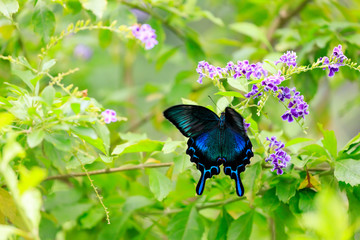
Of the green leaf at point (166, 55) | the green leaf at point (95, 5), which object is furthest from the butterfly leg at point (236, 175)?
the green leaf at point (166, 55)

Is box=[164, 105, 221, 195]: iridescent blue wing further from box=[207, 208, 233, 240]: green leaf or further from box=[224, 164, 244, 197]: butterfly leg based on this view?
box=[207, 208, 233, 240]: green leaf

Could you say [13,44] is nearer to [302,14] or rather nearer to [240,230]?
[240,230]

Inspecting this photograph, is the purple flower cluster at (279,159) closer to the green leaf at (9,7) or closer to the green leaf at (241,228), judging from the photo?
the green leaf at (241,228)

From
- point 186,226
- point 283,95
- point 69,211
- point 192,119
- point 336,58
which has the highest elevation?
point 336,58

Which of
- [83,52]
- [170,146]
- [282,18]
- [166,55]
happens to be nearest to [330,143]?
[170,146]

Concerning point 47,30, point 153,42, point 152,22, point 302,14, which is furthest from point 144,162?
point 302,14

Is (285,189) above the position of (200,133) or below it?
below

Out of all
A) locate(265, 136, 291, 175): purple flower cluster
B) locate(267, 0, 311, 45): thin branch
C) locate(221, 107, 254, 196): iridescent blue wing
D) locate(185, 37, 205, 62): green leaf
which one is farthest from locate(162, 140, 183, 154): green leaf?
locate(267, 0, 311, 45): thin branch

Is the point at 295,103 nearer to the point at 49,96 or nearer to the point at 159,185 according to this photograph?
the point at 159,185
